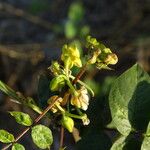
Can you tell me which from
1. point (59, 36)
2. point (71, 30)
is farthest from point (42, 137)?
point (59, 36)

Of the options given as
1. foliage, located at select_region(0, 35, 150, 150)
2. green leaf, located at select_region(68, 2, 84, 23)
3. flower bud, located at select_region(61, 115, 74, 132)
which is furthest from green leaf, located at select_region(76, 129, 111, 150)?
green leaf, located at select_region(68, 2, 84, 23)

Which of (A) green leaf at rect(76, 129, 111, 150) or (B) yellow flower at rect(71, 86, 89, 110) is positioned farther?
(A) green leaf at rect(76, 129, 111, 150)

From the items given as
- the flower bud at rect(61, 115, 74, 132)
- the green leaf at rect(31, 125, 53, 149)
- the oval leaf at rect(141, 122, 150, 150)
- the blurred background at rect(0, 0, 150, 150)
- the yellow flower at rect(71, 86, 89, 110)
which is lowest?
the oval leaf at rect(141, 122, 150, 150)

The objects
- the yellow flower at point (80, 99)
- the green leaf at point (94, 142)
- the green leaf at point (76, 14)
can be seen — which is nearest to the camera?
the yellow flower at point (80, 99)

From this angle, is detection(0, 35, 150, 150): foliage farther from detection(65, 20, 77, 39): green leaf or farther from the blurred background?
detection(65, 20, 77, 39): green leaf

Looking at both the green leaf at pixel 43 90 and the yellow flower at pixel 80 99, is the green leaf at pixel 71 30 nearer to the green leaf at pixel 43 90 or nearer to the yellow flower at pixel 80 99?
the green leaf at pixel 43 90

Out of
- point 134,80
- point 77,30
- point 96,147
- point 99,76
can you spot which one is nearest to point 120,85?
point 134,80

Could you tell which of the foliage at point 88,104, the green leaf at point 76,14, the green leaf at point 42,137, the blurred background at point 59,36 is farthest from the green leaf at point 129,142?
the green leaf at point 76,14
